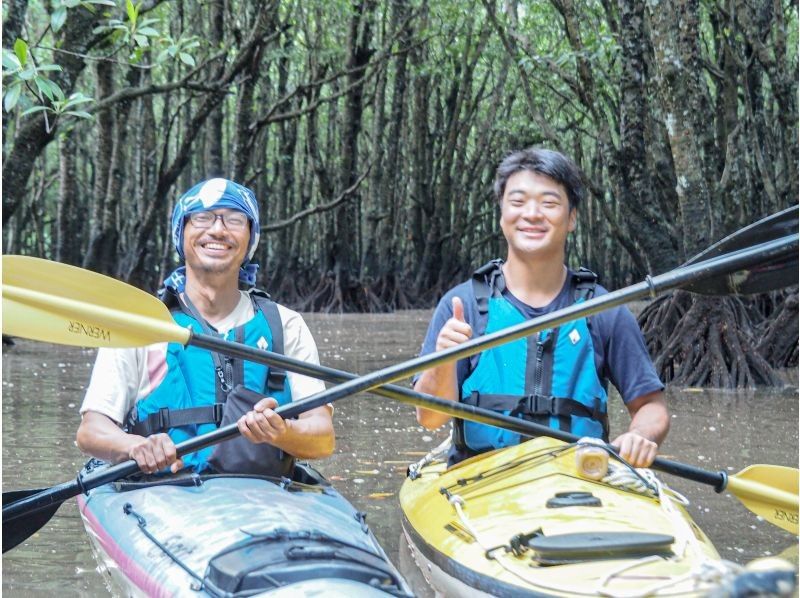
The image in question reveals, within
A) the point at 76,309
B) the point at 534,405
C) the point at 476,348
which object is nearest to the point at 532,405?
the point at 534,405

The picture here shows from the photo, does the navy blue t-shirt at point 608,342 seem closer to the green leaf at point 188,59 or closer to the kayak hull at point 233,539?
the kayak hull at point 233,539

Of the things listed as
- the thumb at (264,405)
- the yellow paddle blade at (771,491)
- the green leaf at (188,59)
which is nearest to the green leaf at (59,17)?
the green leaf at (188,59)

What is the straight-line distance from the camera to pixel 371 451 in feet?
18.0

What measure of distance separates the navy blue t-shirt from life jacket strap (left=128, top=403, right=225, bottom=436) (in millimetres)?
626

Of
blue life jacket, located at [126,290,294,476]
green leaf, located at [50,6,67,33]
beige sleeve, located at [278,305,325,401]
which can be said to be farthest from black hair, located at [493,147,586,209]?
green leaf, located at [50,6,67,33]

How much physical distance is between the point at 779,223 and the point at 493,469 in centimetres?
101

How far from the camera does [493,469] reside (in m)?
3.10

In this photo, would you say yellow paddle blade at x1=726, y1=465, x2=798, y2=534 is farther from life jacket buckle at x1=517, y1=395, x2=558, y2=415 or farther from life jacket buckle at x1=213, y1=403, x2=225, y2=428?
life jacket buckle at x1=213, y1=403, x2=225, y2=428

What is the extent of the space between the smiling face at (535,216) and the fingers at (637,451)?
2.11ft

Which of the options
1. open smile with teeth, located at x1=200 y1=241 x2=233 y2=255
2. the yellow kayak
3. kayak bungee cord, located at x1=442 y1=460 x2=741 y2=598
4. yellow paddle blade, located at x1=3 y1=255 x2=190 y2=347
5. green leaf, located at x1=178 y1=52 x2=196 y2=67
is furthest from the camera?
green leaf, located at x1=178 y1=52 x2=196 y2=67

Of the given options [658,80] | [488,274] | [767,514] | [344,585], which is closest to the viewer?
[344,585]

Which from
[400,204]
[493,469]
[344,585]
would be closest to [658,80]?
[493,469]

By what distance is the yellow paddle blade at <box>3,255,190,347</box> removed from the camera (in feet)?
9.80

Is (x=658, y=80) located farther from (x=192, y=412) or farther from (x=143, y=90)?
(x=192, y=412)
